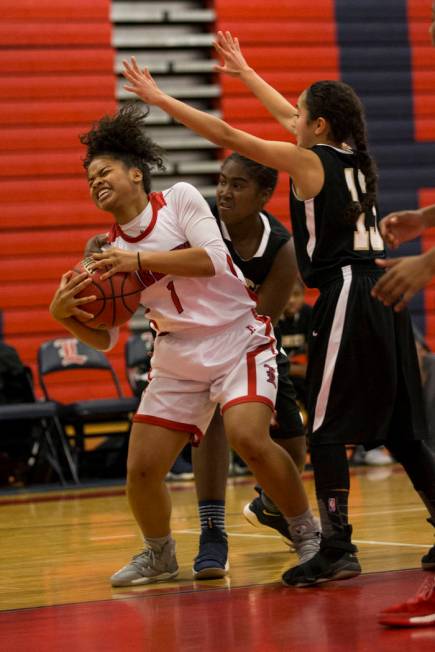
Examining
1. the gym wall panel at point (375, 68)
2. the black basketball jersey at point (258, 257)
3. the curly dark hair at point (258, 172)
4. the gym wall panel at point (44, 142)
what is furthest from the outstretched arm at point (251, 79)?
the gym wall panel at point (375, 68)

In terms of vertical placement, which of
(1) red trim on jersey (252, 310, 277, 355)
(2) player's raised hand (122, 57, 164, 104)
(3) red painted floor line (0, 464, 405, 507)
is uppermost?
(2) player's raised hand (122, 57, 164, 104)

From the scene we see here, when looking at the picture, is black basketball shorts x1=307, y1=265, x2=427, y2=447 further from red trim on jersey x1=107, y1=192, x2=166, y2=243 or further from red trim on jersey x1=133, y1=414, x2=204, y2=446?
red trim on jersey x1=107, y1=192, x2=166, y2=243

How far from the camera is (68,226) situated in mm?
10188

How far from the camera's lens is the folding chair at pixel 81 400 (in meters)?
8.88

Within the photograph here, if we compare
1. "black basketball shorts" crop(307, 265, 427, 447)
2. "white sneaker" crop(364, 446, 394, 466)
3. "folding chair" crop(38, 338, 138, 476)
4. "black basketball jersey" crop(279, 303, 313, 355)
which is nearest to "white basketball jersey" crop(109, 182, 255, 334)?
"black basketball shorts" crop(307, 265, 427, 447)

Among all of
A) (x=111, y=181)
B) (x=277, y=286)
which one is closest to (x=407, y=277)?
(x=111, y=181)

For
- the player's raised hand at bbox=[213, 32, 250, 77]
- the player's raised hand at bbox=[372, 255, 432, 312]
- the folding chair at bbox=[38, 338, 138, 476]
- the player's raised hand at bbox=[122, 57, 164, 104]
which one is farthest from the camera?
the folding chair at bbox=[38, 338, 138, 476]

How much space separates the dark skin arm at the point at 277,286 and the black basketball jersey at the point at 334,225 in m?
0.64

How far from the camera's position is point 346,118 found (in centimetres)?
408

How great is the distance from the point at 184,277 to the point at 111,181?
0.45 meters

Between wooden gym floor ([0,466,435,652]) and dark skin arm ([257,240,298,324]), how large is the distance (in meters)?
0.98

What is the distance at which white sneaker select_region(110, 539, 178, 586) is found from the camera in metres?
4.16

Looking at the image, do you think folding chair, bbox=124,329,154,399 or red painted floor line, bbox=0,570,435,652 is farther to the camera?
folding chair, bbox=124,329,154,399

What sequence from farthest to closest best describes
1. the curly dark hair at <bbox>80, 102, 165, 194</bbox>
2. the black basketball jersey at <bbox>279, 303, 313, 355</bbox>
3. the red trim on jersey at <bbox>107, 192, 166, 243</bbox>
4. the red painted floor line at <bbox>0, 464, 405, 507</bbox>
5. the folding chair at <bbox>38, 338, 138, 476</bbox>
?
the black basketball jersey at <bbox>279, 303, 313, 355</bbox> < the folding chair at <bbox>38, 338, 138, 476</bbox> < the red painted floor line at <bbox>0, 464, 405, 507</bbox> < the curly dark hair at <bbox>80, 102, 165, 194</bbox> < the red trim on jersey at <bbox>107, 192, 166, 243</bbox>
